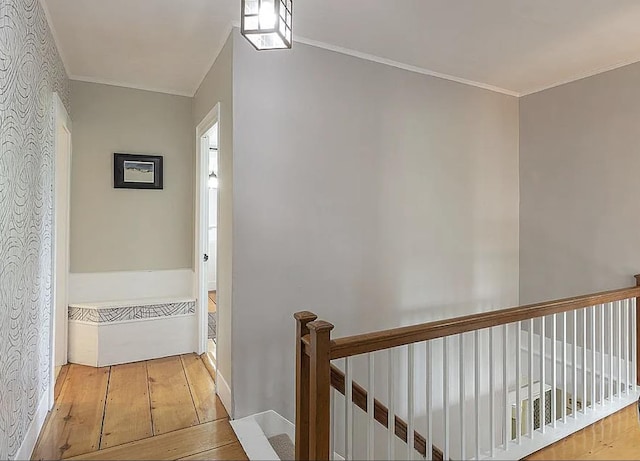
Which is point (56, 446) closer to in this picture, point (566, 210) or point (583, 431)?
point (583, 431)

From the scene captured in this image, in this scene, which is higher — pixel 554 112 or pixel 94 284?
pixel 554 112

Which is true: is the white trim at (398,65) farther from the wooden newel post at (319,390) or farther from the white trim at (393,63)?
the wooden newel post at (319,390)

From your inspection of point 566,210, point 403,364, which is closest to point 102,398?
point 403,364

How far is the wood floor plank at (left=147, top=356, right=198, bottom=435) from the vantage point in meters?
2.49

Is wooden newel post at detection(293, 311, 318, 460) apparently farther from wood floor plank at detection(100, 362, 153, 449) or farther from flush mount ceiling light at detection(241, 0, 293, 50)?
flush mount ceiling light at detection(241, 0, 293, 50)

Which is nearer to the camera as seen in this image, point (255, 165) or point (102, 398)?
point (255, 165)

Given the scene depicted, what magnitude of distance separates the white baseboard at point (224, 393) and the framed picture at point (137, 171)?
2.01m

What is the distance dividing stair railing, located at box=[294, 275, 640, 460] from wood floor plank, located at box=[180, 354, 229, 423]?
2.61ft

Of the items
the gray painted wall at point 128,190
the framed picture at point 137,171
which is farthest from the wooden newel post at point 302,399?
the framed picture at point 137,171

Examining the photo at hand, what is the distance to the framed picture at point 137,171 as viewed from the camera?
3783 millimetres

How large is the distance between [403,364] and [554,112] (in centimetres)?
266

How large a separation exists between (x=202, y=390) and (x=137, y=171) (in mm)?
2137

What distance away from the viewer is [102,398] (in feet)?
9.28

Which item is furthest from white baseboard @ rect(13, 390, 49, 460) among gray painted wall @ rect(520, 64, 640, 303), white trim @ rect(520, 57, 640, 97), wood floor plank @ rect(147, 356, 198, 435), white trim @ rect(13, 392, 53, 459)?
white trim @ rect(520, 57, 640, 97)
